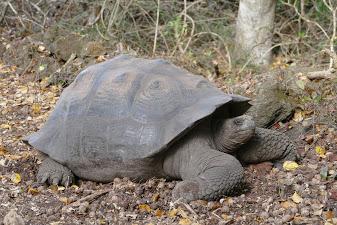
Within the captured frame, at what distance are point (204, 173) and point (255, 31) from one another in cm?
380

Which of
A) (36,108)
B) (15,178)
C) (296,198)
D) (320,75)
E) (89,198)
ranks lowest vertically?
(36,108)

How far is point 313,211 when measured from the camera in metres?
3.42

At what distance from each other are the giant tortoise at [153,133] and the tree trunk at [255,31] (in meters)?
2.89

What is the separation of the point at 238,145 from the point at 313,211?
71cm

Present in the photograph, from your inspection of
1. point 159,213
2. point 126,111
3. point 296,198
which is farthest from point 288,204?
point 126,111

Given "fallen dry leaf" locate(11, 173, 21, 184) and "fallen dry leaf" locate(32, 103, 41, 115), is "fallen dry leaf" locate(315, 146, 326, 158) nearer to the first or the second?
"fallen dry leaf" locate(11, 173, 21, 184)

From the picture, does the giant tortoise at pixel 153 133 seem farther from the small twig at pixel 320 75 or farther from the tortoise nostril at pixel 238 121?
the small twig at pixel 320 75

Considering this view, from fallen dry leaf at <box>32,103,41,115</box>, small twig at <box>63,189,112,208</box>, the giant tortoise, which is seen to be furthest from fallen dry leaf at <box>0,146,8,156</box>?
small twig at <box>63,189,112,208</box>

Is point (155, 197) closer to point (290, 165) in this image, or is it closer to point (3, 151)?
point (290, 165)

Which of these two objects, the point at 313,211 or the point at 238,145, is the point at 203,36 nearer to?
the point at 238,145

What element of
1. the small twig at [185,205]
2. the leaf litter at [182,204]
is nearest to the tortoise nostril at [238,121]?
the leaf litter at [182,204]

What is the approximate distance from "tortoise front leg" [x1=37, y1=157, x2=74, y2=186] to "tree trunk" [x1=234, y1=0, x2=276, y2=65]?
325cm

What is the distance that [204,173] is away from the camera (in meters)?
3.66

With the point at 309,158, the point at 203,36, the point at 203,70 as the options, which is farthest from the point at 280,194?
the point at 203,36
